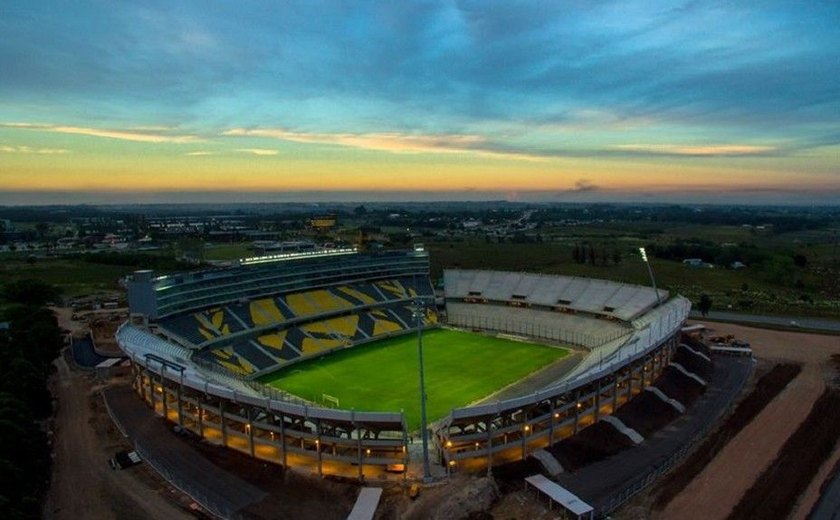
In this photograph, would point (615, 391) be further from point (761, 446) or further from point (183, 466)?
point (183, 466)

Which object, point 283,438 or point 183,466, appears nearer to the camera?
point 283,438

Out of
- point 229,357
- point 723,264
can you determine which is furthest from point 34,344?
point 723,264

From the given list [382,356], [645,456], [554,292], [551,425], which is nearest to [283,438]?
[551,425]

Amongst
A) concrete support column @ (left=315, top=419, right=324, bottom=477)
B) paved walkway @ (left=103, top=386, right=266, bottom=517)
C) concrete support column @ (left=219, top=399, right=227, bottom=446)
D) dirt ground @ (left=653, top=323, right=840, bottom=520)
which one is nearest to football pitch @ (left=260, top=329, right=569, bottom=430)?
concrete support column @ (left=315, top=419, right=324, bottom=477)

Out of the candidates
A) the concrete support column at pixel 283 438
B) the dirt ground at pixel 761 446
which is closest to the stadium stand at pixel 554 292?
the dirt ground at pixel 761 446

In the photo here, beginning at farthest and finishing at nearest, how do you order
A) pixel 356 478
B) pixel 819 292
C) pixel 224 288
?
pixel 819 292
pixel 224 288
pixel 356 478

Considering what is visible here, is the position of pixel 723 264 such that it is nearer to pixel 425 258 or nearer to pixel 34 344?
pixel 425 258
